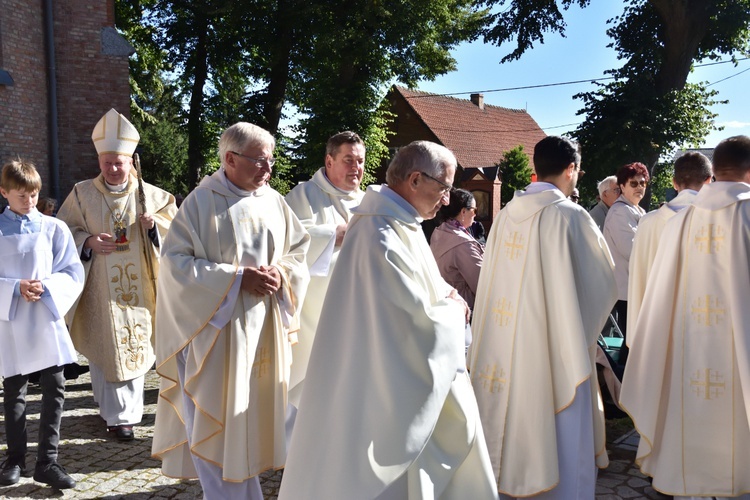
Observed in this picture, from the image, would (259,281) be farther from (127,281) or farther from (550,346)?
(127,281)

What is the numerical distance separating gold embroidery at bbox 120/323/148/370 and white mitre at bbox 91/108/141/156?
1.37 m

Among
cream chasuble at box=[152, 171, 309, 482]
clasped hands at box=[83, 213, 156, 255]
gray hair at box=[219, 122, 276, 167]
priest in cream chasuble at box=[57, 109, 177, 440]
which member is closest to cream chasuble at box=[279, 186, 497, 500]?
cream chasuble at box=[152, 171, 309, 482]

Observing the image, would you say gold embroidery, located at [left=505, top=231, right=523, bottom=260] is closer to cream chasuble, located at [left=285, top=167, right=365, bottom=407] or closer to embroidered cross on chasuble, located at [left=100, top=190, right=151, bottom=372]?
cream chasuble, located at [left=285, top=167, right=365, bottom=407]

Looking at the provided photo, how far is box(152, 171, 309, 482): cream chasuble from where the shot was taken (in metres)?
3.76

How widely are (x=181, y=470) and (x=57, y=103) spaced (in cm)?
1046

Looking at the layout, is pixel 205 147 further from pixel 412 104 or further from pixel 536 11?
pixel 412 104

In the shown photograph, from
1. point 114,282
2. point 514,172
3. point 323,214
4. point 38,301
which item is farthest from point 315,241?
point 514,172

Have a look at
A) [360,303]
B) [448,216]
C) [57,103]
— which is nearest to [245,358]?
[360,303]

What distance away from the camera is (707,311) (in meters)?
3.95

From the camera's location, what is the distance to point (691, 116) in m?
18.5

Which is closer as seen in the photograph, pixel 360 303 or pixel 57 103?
pixel 360 303

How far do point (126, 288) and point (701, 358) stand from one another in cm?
415

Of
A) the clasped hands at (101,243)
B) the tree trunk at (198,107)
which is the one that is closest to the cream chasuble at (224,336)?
the clasped hands at (101,243)

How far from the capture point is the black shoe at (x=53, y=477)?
173 inches
